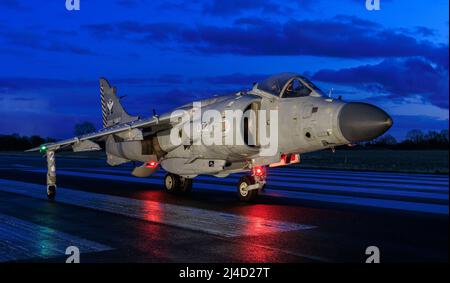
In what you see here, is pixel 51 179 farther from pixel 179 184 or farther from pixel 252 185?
pixel 252 185

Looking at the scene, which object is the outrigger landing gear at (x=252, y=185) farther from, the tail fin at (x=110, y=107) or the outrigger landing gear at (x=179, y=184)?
the tail fin at (x=110, y=107)

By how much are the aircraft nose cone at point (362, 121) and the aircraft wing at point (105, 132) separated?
5.49 m

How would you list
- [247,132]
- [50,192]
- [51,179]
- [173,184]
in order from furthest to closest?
1. [173,184]
2. [51,179]
3. [50,192]
4. [247,132]

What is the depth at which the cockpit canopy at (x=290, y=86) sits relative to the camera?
1165cm

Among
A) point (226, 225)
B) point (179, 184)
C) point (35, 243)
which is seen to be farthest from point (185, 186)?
point (35, 243)

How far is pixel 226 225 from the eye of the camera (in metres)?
9.23

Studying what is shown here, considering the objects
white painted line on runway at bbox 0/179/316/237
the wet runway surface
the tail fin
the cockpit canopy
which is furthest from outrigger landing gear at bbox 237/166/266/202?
the tail fin

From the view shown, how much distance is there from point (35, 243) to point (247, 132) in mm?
6130

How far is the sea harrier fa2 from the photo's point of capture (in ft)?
34.2

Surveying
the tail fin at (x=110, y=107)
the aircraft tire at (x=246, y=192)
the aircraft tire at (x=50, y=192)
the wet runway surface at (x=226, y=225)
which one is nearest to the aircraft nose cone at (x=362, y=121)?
the wet runway surface at (x=226, y=225)

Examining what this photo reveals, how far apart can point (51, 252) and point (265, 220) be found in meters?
4.36

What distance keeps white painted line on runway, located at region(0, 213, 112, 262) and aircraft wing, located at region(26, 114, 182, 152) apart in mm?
4992
